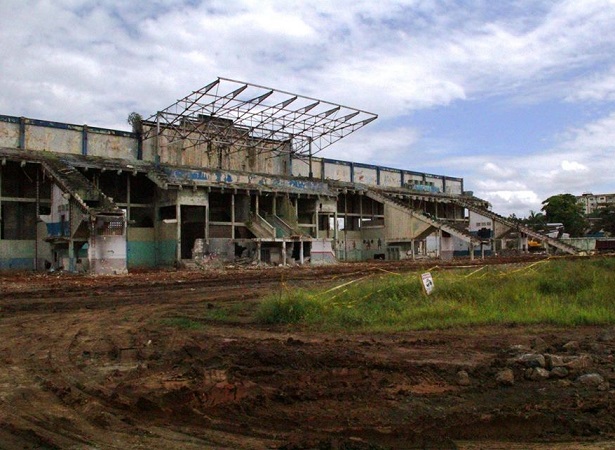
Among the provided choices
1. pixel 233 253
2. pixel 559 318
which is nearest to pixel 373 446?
pixel 559 318

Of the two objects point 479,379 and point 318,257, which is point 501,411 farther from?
point 318,257

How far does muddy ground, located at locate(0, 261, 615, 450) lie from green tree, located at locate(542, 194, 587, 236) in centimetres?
8196

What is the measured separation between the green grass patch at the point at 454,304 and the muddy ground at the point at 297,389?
86 cm

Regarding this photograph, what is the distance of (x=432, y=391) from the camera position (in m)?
6.57

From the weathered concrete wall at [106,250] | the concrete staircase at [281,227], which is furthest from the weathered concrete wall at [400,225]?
the weathered concrete wall at [106,250]

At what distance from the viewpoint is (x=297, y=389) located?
6.55 meters

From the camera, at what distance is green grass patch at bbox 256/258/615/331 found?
11.7 m

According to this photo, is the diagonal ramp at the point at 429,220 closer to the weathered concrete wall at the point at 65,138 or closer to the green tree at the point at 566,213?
the weathered concrete wall at the point at 65,138

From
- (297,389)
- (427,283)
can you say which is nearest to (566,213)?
(427,283)

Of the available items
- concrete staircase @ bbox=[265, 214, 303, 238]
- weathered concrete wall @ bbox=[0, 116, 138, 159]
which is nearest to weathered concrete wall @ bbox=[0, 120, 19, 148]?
weathered concrete wall @ bbox=[0, 116, 138, 159]

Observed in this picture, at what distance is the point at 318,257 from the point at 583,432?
3702cm

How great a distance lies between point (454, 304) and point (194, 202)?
28029mm

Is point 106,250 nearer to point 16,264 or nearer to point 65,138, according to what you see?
point 16,264

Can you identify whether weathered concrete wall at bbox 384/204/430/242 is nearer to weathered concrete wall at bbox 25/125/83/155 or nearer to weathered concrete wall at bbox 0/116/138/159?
weathered concrete wall at bbox 0/116/138/159
